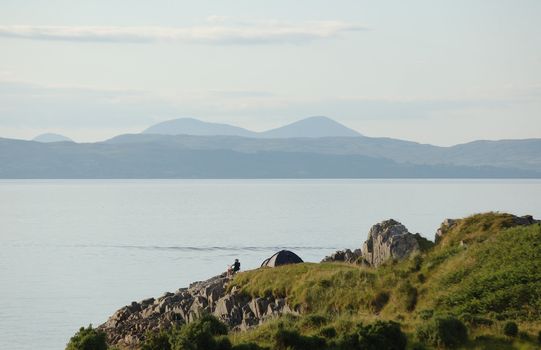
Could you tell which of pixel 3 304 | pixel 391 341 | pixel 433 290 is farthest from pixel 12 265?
pixel 391 341

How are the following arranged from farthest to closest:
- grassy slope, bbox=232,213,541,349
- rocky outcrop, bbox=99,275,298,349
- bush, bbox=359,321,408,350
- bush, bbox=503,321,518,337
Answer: rocky outcrop, bbox=99,275,298,349
grassy slope, bbox=232,213,541,349
bush, bbox=503,321,518,337
bush, bbox=359,321,408,350

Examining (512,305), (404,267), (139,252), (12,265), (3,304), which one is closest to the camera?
(512,305)

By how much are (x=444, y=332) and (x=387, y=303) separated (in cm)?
1575

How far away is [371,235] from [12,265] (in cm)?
8221

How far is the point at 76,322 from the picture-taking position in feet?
272

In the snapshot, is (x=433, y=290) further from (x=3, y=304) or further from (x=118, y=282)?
(x=118, y=282)

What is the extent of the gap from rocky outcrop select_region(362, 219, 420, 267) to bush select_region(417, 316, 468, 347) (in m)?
20.6

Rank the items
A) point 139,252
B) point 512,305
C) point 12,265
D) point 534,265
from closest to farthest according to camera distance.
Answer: point 512,305 < point 534,265 < point 12,265 < point 139,252

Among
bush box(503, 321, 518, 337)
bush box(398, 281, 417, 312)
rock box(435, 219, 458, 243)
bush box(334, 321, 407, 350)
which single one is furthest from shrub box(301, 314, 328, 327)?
rock box(435, 219, 458, 243)

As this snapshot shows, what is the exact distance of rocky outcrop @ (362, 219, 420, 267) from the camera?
6022cm

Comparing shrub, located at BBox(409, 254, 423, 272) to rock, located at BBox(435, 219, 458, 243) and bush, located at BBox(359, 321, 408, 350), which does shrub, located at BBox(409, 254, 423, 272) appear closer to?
rock, located at BBox(435, 219, 458, 243)

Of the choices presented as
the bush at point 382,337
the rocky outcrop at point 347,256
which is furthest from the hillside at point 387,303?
the rocky outcrop at point 347,256

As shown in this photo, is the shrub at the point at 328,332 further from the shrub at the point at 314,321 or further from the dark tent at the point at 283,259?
Result: the dark tent at the point at 283,259

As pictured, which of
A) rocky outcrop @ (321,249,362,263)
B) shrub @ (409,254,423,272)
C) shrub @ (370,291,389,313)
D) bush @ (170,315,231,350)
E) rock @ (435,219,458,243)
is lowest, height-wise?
shrub @ (370,291,389,313)
